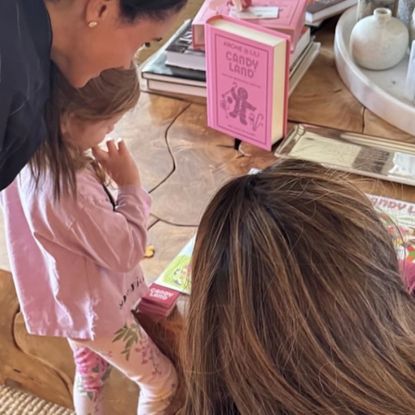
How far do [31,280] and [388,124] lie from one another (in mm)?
660

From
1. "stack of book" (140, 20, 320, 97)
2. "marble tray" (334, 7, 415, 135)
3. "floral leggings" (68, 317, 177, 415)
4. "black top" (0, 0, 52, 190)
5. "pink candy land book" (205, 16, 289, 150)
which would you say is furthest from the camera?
"stack of book" (140, 20, 320, 97)

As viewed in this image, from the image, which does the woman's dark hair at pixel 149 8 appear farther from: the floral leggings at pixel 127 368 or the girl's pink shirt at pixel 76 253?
the floral leggings at pixel 127 368

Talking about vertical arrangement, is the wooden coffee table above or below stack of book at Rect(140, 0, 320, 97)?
below

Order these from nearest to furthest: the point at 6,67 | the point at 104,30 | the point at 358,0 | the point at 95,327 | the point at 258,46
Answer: the point at 6,67
the point at 104,30
the point at 95,327
the point at 258,46
the point at 358,0

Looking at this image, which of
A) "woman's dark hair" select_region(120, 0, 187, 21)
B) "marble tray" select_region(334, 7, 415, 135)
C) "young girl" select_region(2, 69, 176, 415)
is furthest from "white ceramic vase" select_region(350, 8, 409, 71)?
"woman's dark hair" select_region(120, 0, 187, 21)

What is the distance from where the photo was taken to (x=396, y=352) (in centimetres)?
79

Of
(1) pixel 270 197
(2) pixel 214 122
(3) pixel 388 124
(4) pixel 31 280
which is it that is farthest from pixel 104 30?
(3) pixel 388 124

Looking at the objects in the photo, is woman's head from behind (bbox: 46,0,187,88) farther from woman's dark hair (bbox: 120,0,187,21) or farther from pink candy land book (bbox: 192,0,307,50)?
pink candy land book (bbox: 192,0,307,50)

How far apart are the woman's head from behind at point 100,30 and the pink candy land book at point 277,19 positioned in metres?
0.47

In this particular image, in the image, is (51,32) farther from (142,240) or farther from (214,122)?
(214,122)

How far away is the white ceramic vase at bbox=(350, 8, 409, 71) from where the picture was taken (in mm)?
1437

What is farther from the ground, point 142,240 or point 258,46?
point 258,46

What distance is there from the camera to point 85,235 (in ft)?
3.41

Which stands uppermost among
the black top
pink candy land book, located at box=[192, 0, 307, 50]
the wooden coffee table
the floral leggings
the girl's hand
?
the black top
